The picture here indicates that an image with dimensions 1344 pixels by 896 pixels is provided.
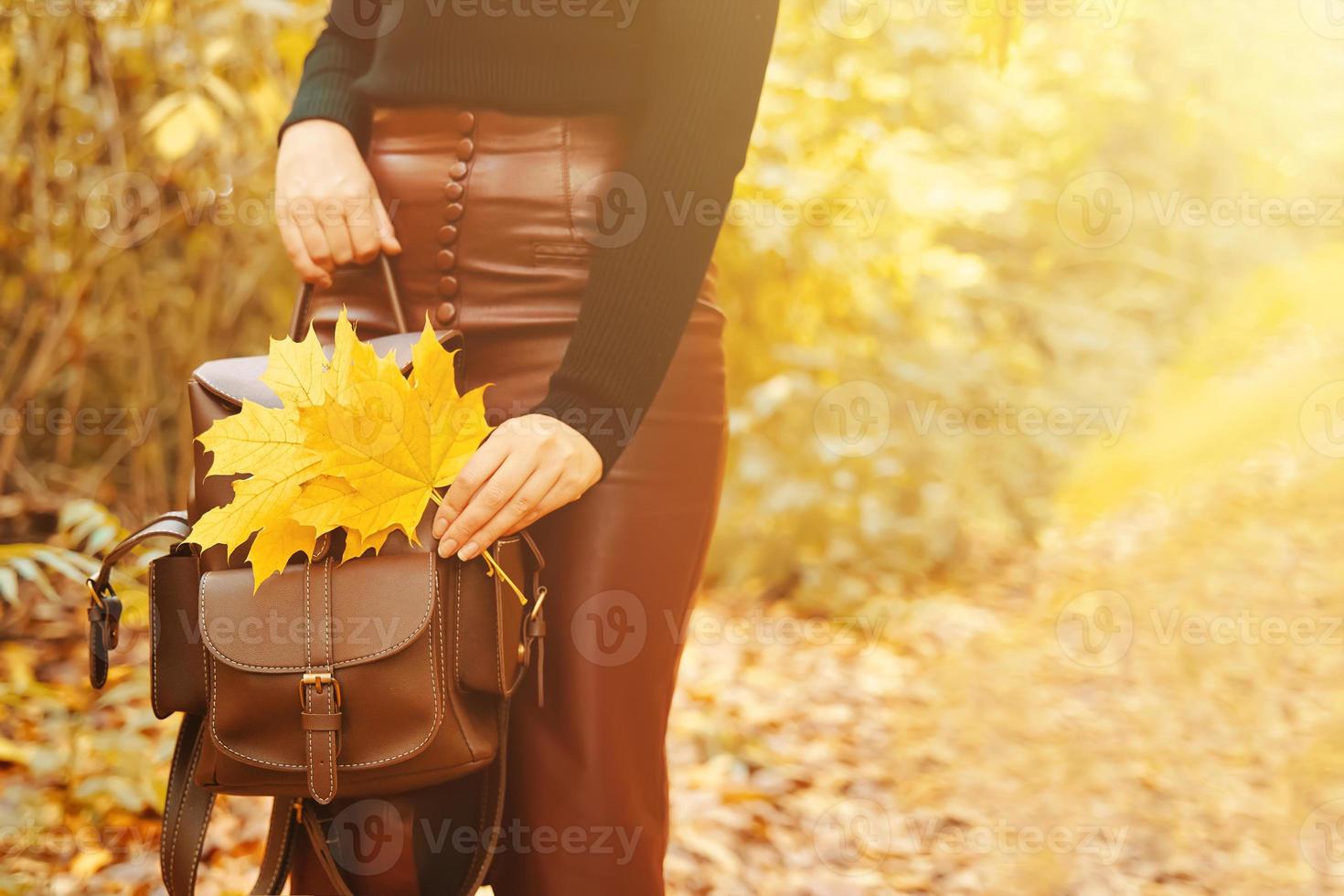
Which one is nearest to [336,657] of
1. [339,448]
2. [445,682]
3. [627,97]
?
[445,682]

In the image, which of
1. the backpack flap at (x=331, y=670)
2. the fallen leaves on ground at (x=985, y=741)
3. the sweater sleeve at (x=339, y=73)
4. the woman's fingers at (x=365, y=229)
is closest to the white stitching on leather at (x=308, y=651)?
the backpack flap at (x=331, y=670)

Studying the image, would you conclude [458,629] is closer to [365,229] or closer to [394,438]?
[394,438]

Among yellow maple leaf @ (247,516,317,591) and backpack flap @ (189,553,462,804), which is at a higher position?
yellow maple leaf @ (247,516,317,591)

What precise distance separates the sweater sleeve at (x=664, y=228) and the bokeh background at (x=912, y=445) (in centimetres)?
96

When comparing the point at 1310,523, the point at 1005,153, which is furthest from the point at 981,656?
the point at 1005,153

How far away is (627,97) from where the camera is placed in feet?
4.05

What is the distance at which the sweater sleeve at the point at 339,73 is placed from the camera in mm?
1350

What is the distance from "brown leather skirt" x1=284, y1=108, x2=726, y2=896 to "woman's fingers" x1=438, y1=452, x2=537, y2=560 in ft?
0.46

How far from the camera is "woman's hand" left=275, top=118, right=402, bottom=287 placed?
4.15ft

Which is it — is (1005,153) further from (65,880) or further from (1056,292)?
(65,880)

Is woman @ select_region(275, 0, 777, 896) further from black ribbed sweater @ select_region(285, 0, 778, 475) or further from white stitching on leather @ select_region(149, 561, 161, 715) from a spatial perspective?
white stitching on leather @ select_region(149, 561, 161, 715)

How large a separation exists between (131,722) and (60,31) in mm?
1895

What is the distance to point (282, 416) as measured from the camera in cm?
110

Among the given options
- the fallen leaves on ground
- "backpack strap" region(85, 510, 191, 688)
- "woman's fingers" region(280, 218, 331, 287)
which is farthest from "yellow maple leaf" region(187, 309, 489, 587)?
the fallen leaves on ground
